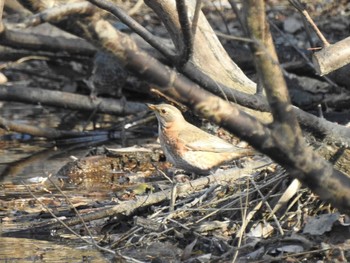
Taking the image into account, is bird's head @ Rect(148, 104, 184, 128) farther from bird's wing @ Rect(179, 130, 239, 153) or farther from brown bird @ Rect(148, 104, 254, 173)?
bird's wing @ Rect(179, 130, 239, 153)

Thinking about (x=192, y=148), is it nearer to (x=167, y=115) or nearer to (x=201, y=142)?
(x=201, y=142)

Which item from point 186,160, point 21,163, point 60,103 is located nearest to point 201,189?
point 186,160

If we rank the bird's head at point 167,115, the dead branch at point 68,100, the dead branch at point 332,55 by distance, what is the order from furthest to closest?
the dead branch at point 68,100 < the bird's head at point 167,115 < the dead branch at point 332,55

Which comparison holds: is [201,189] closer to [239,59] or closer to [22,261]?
[22,261]

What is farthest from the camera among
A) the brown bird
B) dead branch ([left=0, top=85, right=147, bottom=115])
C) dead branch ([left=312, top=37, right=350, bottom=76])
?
dead branch ([left=0, top=85, right=147, bottom=115])

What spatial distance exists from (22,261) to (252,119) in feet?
7.68

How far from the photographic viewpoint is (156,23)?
48.3 ft

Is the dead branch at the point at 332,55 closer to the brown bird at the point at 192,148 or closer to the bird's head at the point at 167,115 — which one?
the brown bird at the point at 192,148

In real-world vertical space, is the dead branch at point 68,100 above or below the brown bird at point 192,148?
below

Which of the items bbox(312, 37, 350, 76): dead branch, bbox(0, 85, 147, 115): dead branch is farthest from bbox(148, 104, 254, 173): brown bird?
bbox(0, 85, 147, 115): dead branch

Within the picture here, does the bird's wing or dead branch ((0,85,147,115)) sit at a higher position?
the bird's wing

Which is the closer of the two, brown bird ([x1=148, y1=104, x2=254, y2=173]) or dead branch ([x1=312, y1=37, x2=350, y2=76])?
dead branch ([x1=312, y1=37, x2=350, y2=76])

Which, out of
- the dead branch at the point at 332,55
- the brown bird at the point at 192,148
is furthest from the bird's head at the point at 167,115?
the dead branch at the point at 332,55

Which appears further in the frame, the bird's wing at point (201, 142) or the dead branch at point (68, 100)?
the dead branch at point (68, 100)
